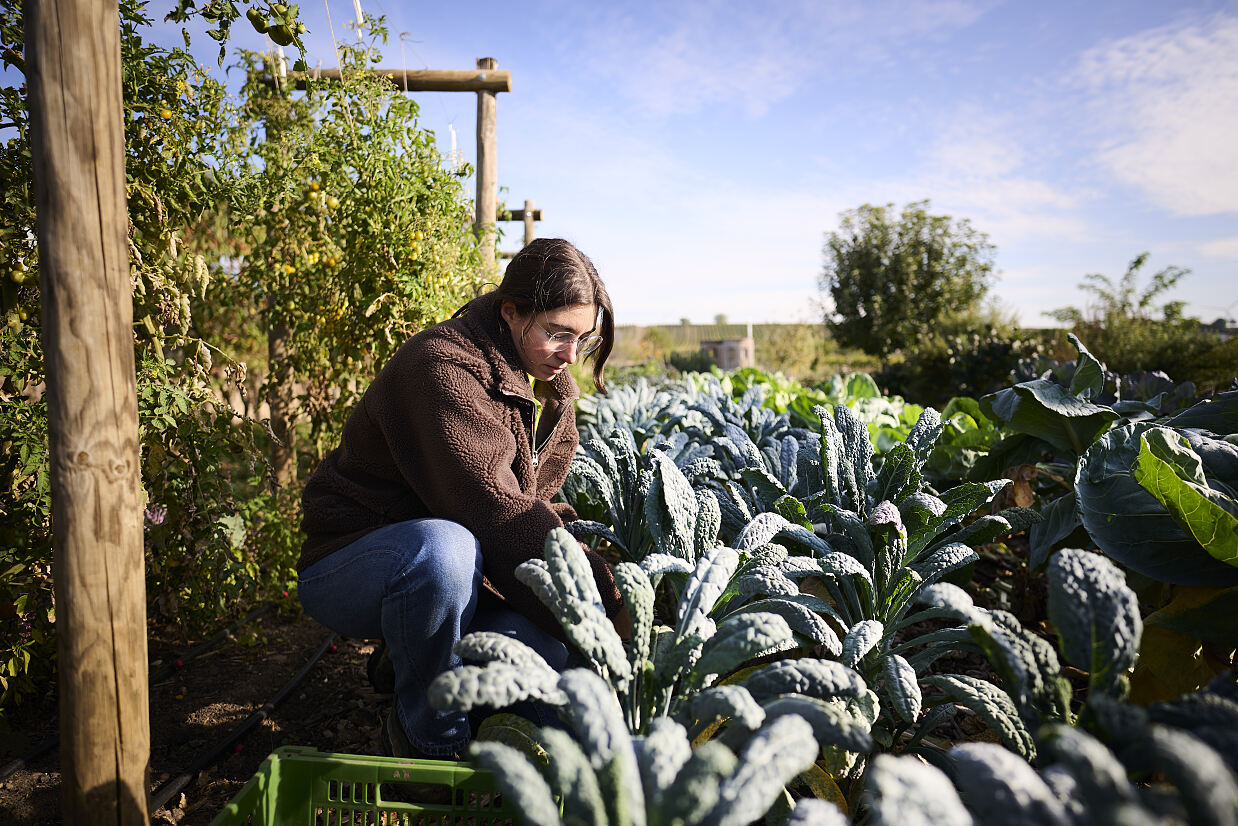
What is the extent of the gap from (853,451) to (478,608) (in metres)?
1.10

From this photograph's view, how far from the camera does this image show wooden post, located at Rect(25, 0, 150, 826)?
3.53ft

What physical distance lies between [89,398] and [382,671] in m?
1.37

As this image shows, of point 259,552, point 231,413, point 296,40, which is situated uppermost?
point 296,40

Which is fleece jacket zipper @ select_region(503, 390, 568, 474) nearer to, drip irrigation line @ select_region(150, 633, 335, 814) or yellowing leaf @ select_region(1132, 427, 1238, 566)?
drip irrigation line @ select_region(150, 633, 335, 814)

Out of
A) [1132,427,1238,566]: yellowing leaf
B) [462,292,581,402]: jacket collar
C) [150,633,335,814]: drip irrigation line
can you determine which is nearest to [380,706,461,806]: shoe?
[150,633,335,814]: drip irrigation line

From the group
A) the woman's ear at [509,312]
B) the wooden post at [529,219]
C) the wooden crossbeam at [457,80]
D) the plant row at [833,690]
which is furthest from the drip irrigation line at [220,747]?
the wooden post at [529,219]

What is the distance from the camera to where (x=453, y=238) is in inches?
153

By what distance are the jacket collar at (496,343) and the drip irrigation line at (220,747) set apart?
3.92 feet

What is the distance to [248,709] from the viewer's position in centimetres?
230

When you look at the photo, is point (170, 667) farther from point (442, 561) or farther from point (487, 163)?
point (487, 163)

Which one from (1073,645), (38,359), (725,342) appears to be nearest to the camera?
(1073,645)

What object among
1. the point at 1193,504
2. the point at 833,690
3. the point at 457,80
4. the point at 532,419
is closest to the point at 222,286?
the point at 457,80

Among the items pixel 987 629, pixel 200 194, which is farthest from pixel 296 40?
pixel 987 629

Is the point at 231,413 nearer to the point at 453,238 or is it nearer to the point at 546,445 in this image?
the point at 546,445
